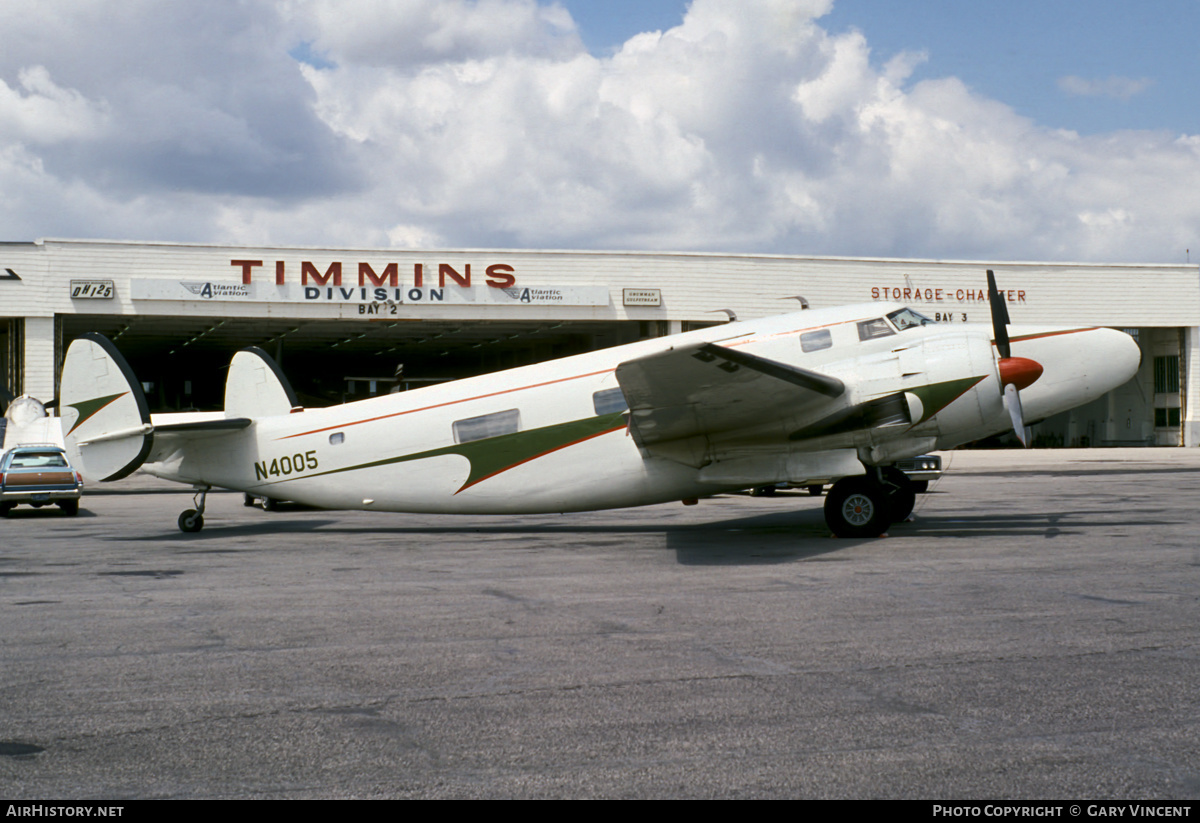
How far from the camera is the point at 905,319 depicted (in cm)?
1527

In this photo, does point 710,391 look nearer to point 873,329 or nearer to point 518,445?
point 873,329

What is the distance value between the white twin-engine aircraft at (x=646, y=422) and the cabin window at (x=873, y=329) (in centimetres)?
3

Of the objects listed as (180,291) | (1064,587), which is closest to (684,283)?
(180,291)

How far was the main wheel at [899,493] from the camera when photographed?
16.6m

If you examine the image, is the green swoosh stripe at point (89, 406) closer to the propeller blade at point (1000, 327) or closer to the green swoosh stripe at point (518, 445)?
the green swoosh stripe at point (518, 445)

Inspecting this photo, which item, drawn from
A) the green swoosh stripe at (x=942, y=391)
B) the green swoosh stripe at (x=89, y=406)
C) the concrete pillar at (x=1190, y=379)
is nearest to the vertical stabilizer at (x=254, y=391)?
the green swoosh stripe at (x=89, y=406)

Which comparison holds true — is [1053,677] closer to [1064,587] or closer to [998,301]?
[1064,587]

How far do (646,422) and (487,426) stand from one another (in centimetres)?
306

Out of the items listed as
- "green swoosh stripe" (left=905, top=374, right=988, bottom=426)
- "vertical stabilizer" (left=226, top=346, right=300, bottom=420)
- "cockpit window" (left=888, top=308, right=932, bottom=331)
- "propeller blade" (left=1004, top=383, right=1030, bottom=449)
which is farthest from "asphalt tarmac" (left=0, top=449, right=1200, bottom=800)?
"vertical stabilizer" (left=226, top=346, right=300, bottom=420)

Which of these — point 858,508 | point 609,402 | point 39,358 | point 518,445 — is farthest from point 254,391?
point 39,358

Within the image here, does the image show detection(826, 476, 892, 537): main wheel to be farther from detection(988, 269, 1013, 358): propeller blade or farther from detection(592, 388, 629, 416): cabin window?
detection(592, 388, 629, 416): cabin window

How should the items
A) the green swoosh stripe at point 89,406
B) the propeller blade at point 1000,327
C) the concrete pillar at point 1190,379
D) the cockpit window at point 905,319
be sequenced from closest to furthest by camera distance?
the propeller blade at point 1000,327
the cockpit window at point 905,319
the green swoosh stripe at point 89,406
the concrete pillar at point 1190,379

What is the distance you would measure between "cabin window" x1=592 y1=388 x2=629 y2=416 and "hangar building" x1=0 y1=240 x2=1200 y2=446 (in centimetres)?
2323

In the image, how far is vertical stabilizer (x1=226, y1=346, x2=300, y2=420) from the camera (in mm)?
17656
